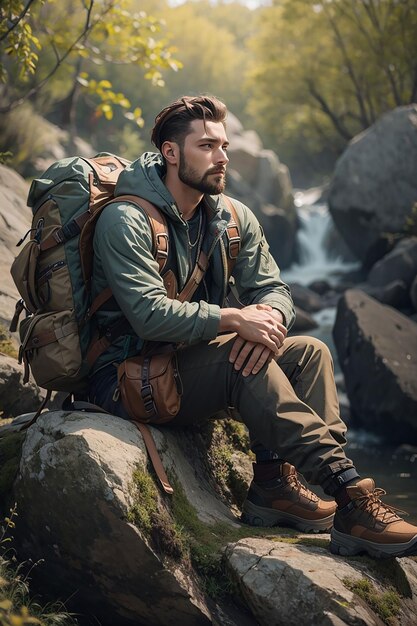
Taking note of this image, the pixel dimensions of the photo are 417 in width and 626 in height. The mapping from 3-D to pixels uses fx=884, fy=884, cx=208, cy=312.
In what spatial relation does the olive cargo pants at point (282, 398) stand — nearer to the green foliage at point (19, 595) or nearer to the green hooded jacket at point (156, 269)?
the green hooded jacket at point (156, 269)

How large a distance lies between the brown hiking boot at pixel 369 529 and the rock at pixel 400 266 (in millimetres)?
13336

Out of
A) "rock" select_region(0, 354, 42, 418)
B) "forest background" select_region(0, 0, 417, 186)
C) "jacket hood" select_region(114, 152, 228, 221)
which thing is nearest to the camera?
"jacket hood" select_region(114, 152, 228, 221)

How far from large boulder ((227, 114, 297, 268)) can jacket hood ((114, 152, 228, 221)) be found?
24.1 metres

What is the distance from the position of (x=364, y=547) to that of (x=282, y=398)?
2.77 feet

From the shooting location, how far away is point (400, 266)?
18.0 metres

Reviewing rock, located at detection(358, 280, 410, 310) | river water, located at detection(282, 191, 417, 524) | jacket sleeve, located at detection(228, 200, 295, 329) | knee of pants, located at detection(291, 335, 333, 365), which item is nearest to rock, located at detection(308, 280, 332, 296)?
river water, located at detection(282, 191, 417, 524)

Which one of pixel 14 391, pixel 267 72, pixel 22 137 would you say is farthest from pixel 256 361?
pixel 267 72

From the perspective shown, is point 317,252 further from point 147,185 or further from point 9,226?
point 147,185

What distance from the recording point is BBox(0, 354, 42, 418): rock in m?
5.72

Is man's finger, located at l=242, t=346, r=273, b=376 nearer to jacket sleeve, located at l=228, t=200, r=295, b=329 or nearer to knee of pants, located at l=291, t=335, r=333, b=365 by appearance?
knee of pants, located at l=291, t=335, r=333, b=365

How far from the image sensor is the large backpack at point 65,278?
459cm

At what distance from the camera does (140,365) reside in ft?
14.8

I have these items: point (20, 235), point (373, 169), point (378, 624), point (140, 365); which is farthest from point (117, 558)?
point (373, 169)

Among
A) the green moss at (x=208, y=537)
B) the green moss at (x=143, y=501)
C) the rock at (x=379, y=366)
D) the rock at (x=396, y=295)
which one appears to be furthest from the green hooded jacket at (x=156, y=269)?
the rock at (x=396, y=295)
